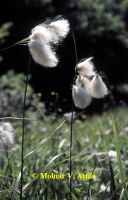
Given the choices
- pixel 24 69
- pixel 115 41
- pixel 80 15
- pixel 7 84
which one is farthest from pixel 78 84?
pixel 115 41

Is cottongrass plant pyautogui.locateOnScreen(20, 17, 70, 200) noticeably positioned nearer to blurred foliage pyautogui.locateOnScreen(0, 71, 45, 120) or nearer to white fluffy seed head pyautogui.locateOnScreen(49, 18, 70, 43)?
white fluffy seed head pyautogui.locateOnScreen(49, 18, 70, 43)

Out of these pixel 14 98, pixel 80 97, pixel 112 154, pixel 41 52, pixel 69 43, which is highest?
pixel 41 52

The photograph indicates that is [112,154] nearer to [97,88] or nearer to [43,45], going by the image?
[97,88]

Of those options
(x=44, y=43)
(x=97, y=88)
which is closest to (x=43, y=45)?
(x=44, y=43)

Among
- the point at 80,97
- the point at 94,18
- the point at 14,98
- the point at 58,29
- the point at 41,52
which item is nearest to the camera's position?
the point at 41,52

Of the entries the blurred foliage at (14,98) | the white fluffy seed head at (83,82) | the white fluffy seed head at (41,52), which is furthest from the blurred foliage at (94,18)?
the white fluffy seed head at (41,52)

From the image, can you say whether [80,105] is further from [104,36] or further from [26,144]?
[104,36]

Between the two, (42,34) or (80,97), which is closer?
(42,34)
